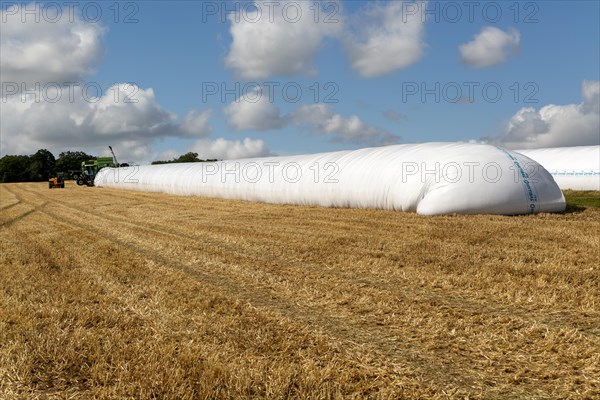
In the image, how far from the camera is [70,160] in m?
134

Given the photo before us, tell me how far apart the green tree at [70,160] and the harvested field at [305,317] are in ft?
415

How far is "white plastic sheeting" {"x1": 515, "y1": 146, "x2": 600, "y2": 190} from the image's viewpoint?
82.7 ft

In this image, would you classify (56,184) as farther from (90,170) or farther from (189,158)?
(189,158)

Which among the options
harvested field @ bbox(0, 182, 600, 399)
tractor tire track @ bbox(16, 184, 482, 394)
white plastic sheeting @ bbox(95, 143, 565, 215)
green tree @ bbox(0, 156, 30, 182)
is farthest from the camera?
green tree @ bbox(0, 156, 30, 182)

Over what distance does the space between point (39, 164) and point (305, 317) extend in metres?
126

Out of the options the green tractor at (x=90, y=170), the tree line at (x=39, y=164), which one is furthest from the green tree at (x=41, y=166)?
the green tractor at (x=90, y=170)

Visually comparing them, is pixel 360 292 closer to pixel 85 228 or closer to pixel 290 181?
pixel 85 228

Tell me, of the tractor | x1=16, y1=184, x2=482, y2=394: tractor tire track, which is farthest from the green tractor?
x1=16, y1=184, x2=482, y2=394: tractor tire track

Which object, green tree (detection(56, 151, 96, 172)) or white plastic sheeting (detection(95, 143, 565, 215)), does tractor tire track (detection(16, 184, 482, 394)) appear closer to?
white plastic sheeting (detection(95, 143, 565, 215))

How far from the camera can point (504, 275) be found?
7258mm

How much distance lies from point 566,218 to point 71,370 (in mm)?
14044

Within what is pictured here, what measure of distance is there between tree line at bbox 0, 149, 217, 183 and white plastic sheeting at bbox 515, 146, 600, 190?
8143 centimetres

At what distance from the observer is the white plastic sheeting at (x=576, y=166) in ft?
82.7

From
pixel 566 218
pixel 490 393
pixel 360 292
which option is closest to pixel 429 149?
pixel 566 218
